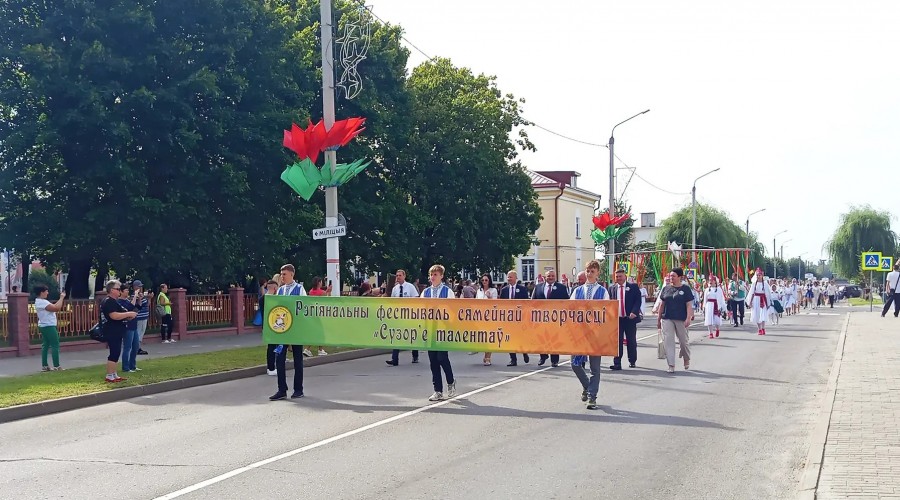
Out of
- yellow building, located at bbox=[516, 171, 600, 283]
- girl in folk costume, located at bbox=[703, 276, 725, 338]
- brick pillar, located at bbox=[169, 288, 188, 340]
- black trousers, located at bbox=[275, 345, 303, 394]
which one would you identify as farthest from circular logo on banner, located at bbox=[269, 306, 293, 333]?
yellow building, located at bbox=[516, 171, 600, 283]

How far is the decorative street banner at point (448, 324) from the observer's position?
492 inches

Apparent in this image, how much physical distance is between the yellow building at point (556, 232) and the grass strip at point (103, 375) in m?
50.2

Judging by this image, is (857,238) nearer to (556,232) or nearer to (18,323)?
(556,232)

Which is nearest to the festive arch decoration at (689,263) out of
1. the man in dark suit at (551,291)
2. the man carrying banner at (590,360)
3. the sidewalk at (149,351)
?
the man in dark suit at (551,291)

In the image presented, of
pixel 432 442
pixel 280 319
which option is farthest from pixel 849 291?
pixel 432 442

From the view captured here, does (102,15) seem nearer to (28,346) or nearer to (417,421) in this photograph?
(28,346)

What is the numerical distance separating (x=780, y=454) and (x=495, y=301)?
503cm

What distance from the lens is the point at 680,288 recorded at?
16.8 meters

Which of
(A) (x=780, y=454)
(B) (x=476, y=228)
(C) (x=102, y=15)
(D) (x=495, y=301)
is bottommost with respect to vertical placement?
(A) (x=780, y=454)

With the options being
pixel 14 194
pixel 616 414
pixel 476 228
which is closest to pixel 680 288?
pixel 616 414

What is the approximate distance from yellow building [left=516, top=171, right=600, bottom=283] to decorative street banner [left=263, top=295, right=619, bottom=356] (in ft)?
180

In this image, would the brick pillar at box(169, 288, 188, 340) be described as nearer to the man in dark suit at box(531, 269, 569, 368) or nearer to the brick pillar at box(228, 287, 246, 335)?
the brick pillar at box(228, 287, 246, 335)

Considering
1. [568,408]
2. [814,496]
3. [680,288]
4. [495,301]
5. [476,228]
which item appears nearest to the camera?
[814,496]

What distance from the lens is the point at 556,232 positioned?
7125 cm
